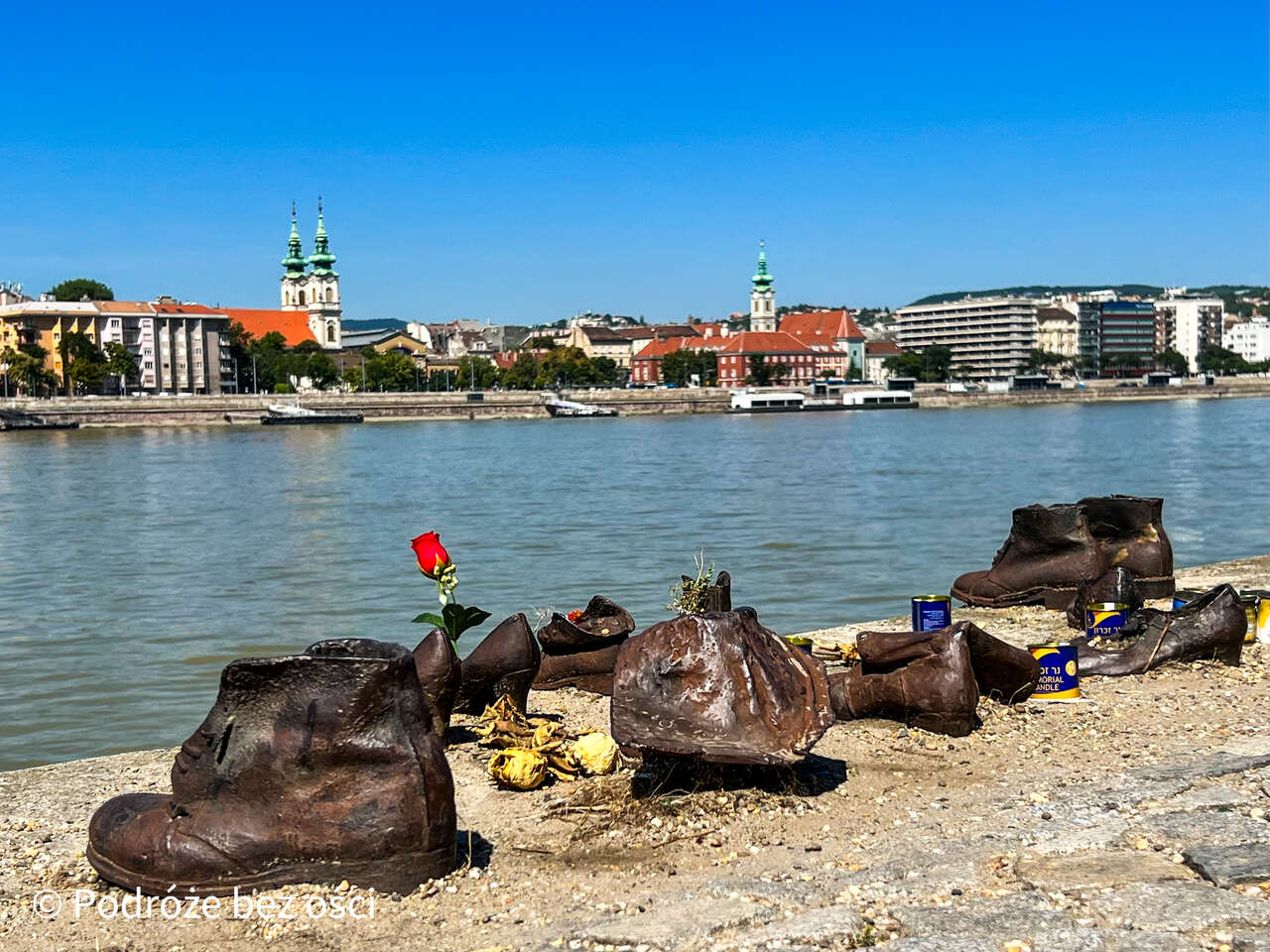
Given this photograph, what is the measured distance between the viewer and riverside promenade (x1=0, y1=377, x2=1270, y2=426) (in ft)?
348

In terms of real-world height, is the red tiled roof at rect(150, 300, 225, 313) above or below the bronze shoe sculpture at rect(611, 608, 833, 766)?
above

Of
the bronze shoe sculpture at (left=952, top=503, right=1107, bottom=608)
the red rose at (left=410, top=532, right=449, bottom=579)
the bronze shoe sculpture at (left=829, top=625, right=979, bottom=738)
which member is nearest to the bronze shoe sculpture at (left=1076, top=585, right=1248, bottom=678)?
the bronze shoe sculpture at (left=829, top=625, right=979, bottom=738)

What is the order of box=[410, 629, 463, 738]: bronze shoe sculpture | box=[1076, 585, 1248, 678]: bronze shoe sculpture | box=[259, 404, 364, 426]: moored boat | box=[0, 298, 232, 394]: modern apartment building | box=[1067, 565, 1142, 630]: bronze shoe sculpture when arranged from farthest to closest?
Result: box=[0, 298, 232, 394]: modern apartment building → box=[259, 404, 364, 426]: moored boat → box=[1067, 565, 1142, 630]: bronze shoe sculpture → box=[1076, 585, 1248, 678]: bronze shoe sculpture → box=[410, 629, 463, 738]: bronze shoe sculpture

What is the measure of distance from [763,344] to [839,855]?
170102 mm

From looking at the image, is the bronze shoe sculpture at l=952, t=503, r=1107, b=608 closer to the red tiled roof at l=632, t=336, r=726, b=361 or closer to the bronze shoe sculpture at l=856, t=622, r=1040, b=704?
the bronze shoe sculpture at l=856, t=622, r=1040, b=704

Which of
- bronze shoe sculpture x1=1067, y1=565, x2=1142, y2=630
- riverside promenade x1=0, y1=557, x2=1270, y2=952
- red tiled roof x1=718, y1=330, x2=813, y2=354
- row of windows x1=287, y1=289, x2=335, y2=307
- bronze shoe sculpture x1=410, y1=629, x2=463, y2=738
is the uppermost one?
row of windows x1=287, y1=289, x2=335, y2=307

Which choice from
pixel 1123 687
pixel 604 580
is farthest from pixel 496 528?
pixel 1123 687

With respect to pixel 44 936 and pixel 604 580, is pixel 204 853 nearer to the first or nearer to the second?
pixel 44 936

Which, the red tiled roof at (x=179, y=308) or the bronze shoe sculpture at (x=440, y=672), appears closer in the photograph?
the bronze shoe sculpture at (x=440, y=672)

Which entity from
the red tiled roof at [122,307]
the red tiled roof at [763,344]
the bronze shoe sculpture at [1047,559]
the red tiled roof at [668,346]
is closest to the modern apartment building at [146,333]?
the red tiled roof at [122,307]

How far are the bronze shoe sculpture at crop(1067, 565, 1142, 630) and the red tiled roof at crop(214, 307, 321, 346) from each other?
157m

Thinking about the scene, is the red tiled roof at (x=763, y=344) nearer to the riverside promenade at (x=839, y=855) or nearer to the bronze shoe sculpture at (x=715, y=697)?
the riverside promenade at (x=839, y=855)

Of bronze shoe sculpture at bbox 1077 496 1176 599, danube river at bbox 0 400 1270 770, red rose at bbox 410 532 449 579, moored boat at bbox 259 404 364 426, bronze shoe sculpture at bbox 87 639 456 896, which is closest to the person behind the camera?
bronze shoe sculpture at bbox 87 639 456 896

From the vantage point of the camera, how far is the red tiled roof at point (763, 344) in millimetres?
173000
